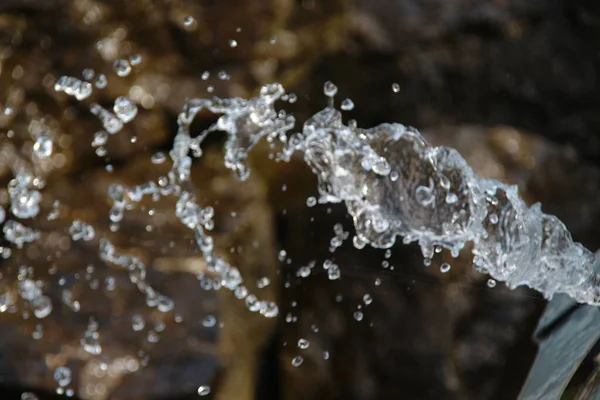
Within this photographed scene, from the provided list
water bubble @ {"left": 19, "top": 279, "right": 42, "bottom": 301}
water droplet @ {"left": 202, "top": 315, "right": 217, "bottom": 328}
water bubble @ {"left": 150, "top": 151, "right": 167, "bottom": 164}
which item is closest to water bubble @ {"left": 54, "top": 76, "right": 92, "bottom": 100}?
water bubble @ {"left": 150, "top": 151, "right": 167, "bottom": 164}

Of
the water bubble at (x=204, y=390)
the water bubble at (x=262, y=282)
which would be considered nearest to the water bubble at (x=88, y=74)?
the water bubble at (x=262, y=282)

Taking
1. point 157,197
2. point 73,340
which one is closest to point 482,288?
point 157,197

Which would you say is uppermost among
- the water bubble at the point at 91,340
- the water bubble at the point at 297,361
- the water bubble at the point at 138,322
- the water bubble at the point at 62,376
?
the water bubble at the point at 297,361

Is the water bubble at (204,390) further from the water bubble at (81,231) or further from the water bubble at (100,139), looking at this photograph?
the water bubble at (100,139)

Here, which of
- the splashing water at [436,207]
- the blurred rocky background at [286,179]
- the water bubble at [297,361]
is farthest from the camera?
the water bubble at [297,361]

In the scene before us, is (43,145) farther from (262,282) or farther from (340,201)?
(340,201)

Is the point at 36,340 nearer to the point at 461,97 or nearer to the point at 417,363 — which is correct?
the point at 417,363

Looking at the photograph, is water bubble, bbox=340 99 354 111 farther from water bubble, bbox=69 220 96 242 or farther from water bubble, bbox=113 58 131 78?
water bubble, bbox=69 220 96 242
